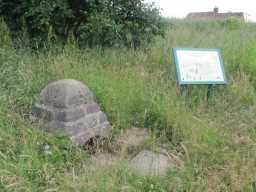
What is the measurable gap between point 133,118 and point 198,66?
1.22 metres

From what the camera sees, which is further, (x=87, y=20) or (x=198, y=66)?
(x=87, y=20)

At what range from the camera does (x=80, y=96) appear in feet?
11.0

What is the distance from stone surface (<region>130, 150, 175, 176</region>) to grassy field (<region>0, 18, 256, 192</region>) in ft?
0.30

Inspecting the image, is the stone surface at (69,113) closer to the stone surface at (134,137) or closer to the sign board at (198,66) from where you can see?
the stone surface at (134,137)

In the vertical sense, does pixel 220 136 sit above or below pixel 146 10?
below

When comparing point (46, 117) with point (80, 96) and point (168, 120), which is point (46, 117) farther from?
point (168, 120)

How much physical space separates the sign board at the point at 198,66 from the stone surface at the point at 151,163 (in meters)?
1.26

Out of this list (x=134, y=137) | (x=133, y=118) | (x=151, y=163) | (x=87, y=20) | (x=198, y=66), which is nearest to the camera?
(x=151, y=163)

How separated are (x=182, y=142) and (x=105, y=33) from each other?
250cm

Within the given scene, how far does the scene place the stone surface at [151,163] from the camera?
9.84 feet

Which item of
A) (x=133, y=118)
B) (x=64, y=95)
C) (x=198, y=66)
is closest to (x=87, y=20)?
(x=198, y=66)

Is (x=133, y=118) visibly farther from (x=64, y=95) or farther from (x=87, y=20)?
(x=87, y=20)

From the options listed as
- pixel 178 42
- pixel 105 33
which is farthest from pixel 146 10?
pixel 178 42

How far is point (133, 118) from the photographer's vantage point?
3.81 meters
